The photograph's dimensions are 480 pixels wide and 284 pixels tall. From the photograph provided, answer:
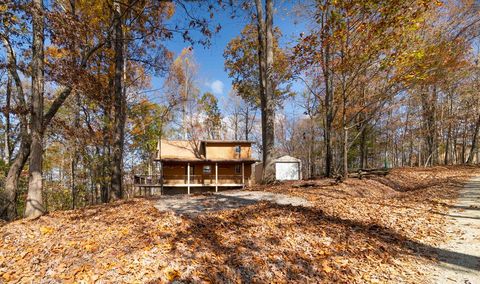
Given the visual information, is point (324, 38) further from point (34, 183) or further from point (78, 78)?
point (34, 183)

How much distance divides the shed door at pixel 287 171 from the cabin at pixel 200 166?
149 inches

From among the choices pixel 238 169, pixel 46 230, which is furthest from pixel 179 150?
pixel 46 230

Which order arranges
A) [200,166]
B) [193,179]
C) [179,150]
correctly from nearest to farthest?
[193,179] → [200,166] → [179,150]

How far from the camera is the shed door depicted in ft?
78.5

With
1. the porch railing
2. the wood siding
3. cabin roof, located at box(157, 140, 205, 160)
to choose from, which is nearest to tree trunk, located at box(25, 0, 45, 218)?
the porch railing

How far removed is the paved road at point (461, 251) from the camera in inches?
122

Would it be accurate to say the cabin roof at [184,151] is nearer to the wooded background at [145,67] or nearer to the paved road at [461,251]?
the wooded background at [145,67]

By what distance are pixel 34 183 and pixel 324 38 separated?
32.0ft

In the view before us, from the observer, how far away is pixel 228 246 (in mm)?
3408

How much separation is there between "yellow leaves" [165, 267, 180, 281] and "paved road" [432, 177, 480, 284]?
10.9ft

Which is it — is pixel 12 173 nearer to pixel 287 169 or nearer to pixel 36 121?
pixel 36 121

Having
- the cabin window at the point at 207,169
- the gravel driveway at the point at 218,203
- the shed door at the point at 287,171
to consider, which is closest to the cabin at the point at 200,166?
the cabin window at the point at 207,169

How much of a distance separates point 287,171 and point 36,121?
70.6ft

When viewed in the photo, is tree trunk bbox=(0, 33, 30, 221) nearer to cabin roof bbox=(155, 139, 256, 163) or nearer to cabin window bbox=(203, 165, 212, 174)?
cabin roof bbox=(155, 139, 256, 163)
